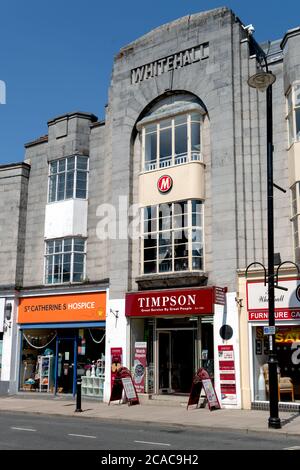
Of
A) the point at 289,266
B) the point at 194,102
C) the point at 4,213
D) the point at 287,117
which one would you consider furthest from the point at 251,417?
the point at 4,213

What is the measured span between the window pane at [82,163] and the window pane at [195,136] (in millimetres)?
5949

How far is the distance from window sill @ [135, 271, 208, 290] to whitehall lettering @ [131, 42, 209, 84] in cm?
843

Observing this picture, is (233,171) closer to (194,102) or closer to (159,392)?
(194,102)

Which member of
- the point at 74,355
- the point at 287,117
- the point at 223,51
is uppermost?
the point at 223,51

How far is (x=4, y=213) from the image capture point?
2625 centimetres

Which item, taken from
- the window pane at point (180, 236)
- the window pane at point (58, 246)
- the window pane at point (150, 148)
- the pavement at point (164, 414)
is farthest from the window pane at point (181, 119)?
the pavement at point (164, 414)

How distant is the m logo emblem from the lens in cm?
2111

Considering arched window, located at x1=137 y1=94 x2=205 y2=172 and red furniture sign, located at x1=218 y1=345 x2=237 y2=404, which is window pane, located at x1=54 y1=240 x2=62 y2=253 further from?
red furniture sign, located at x1=218 y1=345 x2=237 y2=404

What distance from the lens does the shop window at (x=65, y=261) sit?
23.7m

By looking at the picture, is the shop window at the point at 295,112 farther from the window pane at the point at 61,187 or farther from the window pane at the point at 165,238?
the window pane at the point at 61,187

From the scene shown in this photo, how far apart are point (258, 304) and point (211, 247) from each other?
289cm

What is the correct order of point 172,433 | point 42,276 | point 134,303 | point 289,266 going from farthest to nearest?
point 42,276 < point 134,303 < point 289,266 < point 172,433

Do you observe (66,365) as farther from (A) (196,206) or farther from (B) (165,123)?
(B) (165,123)

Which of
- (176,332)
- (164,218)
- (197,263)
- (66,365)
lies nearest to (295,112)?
(164,218)
